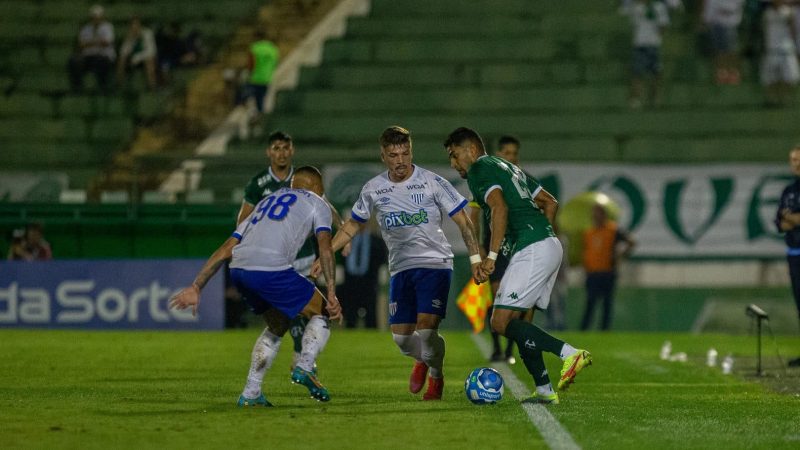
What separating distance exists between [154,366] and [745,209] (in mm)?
12034

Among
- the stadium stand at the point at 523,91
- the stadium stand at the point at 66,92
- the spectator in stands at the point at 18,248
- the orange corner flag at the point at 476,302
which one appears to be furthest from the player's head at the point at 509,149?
the stadium stand at the point at 66,92

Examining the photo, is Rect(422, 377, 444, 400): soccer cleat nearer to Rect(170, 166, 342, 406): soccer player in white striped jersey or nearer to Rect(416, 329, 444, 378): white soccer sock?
Rect(416, 329, 444, 378): white soccer sock

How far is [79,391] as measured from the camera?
42.0 ft

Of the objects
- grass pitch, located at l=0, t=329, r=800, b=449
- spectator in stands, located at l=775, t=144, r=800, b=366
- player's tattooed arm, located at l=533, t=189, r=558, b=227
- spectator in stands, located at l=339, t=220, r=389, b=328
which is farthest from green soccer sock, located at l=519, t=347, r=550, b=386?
spectator in stands, located at l=339, t=220, r=389, b=328

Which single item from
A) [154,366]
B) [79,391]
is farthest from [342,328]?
[79,391]

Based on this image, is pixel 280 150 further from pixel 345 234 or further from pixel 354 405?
pixel 354 405

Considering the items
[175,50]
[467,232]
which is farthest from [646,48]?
[467,232]

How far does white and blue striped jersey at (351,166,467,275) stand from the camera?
1193cm

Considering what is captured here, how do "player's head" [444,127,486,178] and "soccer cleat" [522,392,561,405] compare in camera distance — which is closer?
"soccer cleat" [522,392,561,405]

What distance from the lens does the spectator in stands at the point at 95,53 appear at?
30.0 metres

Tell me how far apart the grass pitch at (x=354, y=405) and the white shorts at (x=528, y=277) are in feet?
2.48

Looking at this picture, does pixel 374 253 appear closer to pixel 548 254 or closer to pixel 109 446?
pixel 548 254

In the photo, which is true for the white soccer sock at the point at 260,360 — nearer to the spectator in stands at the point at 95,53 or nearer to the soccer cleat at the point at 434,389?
the soccer cleat at the point at 434,389

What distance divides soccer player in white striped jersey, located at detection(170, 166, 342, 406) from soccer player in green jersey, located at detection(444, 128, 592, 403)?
1.11m
